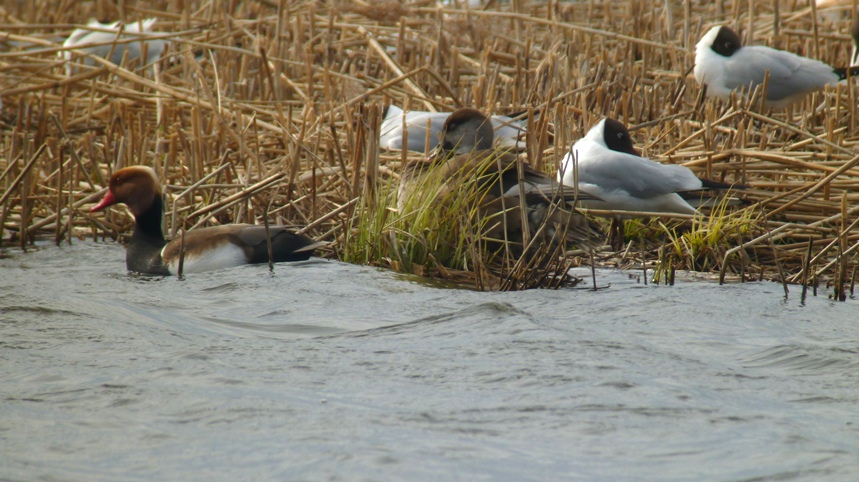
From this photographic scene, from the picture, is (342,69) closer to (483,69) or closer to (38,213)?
(483,69)

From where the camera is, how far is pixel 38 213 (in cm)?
693

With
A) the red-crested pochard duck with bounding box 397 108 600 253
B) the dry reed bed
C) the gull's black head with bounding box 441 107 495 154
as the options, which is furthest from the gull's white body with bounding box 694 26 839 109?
the red-crested pochard duck with bounding box 397 108 600 253

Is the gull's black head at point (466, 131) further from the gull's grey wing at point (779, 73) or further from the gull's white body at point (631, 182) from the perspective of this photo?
the gull's grey wing at point (779, 73)

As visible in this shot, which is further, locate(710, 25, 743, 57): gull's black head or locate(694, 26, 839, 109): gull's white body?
locate(710, 25, 743, 57): gull's black head

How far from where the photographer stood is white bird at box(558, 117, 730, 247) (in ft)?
19.0

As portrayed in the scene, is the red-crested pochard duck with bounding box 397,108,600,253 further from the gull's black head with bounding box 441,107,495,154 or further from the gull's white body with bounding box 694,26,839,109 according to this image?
the gull's white body with bounding box 694,26,839,109

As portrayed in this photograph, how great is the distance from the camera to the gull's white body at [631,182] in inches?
228

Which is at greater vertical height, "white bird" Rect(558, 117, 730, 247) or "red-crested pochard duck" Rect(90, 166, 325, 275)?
"white bird" Rect(558, 117, 730, 247)

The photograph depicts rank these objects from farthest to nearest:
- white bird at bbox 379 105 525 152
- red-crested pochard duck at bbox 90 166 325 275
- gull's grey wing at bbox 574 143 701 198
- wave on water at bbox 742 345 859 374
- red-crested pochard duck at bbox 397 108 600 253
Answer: white bird at bbox 379 105 525 152
gull's grey wing at bbox 574 143 701 198
red-crested pochard duck at bbox 90 166 325 275
red-crested pochard duck at bbox 397 108 600 253
wave on water at bbox 742 345 859 374

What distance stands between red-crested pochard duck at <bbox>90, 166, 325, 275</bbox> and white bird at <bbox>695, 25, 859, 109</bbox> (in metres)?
4.35

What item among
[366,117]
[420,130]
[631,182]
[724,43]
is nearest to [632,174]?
[631,182]

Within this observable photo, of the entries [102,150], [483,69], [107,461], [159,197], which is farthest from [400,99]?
[107,461]

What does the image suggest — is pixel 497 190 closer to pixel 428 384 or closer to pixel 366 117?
pixel 366 117

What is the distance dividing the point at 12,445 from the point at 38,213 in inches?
176
